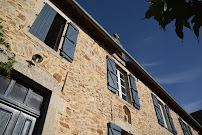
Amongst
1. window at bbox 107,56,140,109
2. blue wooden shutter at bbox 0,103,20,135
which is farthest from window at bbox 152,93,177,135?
blue wooden shutter at bbox 0,103,20,135

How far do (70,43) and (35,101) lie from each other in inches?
76.5

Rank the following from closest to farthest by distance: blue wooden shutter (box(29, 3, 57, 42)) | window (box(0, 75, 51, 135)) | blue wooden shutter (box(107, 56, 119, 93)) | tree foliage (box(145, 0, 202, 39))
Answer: tree foliage (box(145, 0, 202, 39)) < window (box(0, 75, 51, 135)) < blue wooden shutter (box(29, 3, 57, 42)) < blue wooden shutter (box(107, 56, 119, 93))

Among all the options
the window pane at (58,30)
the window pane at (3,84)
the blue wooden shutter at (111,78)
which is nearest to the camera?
the window pane at (3,84)

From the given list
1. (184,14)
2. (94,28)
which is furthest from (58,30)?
(184,14)

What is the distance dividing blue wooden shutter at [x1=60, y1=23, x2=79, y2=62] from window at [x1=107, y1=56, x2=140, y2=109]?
1.57 metres

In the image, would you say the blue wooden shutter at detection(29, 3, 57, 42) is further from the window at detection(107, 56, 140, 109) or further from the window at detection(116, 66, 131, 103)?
the window at detection(116, 66, 131, 103)

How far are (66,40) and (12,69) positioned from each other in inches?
73.0

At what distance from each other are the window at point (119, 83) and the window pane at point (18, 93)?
8.66 ft

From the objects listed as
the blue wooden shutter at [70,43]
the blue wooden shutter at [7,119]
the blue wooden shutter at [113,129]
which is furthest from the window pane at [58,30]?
the blue wooden shutter at [113,129]

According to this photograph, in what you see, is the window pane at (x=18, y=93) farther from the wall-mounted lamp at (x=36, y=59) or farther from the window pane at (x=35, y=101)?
the wall-mounted lamp at (x=36, y=59)

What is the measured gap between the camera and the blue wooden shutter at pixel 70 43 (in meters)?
4.09

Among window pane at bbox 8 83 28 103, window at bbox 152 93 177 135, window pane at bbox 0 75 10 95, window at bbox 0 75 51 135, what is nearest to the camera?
window at bbox 0 75 51 135

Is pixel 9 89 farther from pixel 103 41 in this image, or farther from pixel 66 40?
pixel 103 41

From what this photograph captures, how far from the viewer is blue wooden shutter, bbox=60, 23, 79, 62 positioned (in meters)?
4.09
